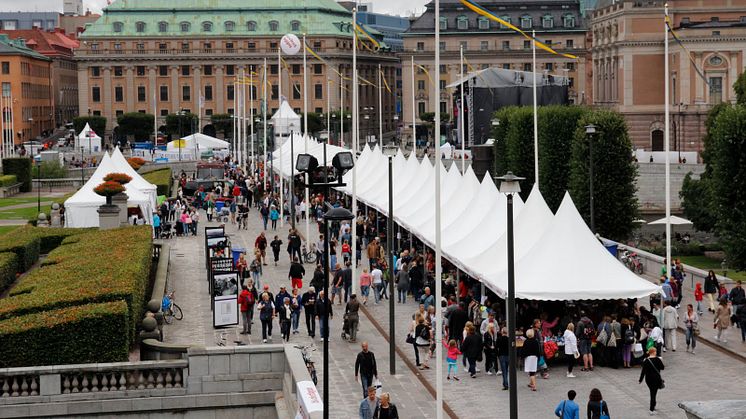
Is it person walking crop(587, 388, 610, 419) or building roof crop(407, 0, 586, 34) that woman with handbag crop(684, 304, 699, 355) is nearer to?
person walking crop(587, 388, 610, 419)

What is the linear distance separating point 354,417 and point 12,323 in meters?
7.12

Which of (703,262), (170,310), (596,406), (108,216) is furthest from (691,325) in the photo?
(703,262)

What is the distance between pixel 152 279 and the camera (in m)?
43.1

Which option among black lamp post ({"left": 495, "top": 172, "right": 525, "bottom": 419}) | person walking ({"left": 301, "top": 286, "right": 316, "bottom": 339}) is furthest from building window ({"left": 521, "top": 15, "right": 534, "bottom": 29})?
black lamp post ({"left": 495, "top": 172, "right": 525, "bottom": 419})

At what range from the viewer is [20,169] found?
105375 mm

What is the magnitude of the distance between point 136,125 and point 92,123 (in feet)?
18.3

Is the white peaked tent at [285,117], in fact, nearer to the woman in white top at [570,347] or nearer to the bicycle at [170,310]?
the bicycle at [170,310]

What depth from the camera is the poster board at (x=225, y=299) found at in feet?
119

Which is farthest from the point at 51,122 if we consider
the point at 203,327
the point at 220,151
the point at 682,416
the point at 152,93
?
the point at 682,416

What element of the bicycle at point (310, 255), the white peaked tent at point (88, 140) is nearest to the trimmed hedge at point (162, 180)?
the bicycle at point (310, 255)

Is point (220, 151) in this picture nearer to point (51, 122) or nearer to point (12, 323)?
point (51, 122)

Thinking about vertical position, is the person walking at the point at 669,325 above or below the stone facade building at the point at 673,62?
below

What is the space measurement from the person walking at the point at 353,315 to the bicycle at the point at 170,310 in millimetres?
5378

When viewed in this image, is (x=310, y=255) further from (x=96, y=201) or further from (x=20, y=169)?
(x=20, y=169)
